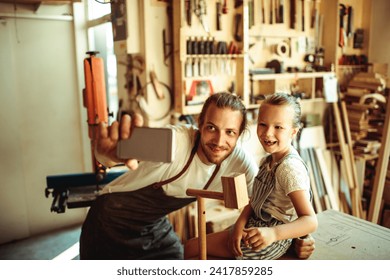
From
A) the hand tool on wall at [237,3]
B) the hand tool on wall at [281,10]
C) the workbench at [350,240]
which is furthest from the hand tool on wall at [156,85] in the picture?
the workbench at [350,240]

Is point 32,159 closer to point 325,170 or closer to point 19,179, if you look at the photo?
point 19,179

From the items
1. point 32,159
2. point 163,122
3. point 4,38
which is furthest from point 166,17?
point 32,159

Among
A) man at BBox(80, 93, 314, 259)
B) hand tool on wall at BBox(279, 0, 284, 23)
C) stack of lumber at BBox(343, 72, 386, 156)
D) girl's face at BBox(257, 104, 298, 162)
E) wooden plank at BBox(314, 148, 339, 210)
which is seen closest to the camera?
girl's face at BBox(257, 104, 298, 162)

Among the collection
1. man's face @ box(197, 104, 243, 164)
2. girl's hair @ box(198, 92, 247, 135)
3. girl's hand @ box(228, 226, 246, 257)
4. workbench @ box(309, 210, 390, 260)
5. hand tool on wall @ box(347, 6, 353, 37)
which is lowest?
workbench @ box(309, 210, 390, 260)

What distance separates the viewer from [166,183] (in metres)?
1.13

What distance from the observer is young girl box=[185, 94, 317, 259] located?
81 centimetres

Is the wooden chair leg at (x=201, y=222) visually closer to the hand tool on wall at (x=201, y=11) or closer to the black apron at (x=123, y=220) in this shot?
the black apron at (x=123, y=220)

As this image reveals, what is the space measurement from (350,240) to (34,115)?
116 centimetres

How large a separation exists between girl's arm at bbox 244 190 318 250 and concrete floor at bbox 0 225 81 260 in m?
0.85

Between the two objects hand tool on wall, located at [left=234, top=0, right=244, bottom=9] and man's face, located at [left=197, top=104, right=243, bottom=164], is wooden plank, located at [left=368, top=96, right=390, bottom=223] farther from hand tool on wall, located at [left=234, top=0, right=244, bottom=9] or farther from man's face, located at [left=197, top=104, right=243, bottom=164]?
hand tool on wall, located at [left=234, top=0, right=244, bottom=9]

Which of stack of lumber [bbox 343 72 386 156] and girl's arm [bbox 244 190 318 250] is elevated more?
stack of lumber [bbox 343 72 386 156]

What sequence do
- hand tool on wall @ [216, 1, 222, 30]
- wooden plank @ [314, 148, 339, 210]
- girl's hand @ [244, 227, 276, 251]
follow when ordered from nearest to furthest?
girl's hand @ [244, 227, 276, 251], hand tool on wall @ [216, 1, 222, 30], wooden plank @ [314, 148, 339, 210]

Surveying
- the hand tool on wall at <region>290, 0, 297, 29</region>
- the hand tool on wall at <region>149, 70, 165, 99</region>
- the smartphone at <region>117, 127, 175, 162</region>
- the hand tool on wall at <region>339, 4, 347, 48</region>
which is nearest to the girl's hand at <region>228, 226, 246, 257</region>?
the smartphone at <region>117, 127, 175, 162</region>
